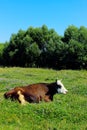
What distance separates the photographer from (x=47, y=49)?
78.2m

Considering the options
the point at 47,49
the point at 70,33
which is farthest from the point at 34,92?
the point at 47,49

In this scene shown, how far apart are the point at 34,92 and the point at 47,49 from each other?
6197 centimetres

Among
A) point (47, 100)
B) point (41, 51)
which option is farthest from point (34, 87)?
point (41, 51)

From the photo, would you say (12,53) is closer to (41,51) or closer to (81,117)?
(41,51)

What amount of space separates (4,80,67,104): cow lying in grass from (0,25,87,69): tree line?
5183 centimetres

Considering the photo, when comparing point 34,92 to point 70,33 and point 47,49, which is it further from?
point 47,49

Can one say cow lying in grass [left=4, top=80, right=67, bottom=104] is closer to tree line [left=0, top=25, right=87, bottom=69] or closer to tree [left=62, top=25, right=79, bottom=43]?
tree line [left=0, top=25, right=87, bottom=69]

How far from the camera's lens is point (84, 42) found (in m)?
72.7

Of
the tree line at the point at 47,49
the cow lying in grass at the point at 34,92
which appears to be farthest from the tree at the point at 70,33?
the cow lying in grass at the point at 34,92

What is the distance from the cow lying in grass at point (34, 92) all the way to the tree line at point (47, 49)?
170ft

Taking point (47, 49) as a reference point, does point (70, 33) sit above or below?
above

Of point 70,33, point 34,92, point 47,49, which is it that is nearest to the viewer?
point 34,92

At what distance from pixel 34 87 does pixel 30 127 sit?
5441 millimetres

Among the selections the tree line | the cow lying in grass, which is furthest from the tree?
the cow lying in grass
